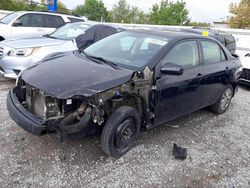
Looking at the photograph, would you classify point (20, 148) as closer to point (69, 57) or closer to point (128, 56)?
point (69, 57)

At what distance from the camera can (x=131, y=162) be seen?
327 centimetres

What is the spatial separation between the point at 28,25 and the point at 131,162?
7360mm

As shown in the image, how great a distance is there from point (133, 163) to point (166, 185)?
0.54m

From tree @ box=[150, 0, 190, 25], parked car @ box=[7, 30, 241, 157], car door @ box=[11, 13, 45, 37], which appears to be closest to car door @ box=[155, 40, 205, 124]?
parked car @ box=[7, 30, 241, 157]

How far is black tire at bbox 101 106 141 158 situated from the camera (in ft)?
10.0

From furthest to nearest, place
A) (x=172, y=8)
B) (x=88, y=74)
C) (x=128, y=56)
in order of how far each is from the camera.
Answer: (x=172, y=8) < (x=128, y=56) < (x=88, y=74)

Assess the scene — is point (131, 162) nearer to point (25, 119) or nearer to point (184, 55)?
point (25, 119)

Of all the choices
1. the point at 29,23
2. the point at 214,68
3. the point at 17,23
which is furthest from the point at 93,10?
the point at 214,68

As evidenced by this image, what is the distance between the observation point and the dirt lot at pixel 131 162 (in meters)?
2.88

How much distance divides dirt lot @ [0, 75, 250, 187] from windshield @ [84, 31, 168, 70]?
48.0 inches

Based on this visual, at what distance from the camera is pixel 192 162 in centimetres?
343

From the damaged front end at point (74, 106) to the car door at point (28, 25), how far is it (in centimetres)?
569

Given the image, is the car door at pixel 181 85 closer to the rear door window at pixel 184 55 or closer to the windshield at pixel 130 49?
the rear door window at pixel 184 55

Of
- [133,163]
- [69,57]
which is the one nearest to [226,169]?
[133,163]
